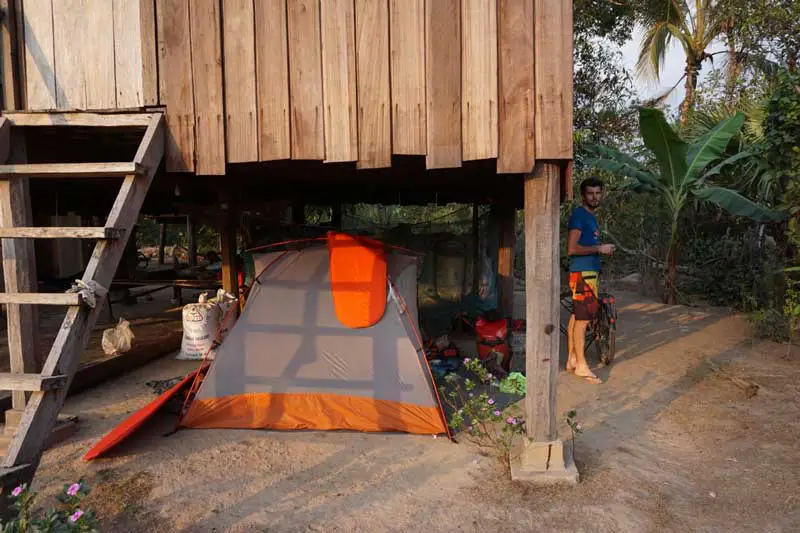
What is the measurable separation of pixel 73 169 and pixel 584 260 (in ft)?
15.2

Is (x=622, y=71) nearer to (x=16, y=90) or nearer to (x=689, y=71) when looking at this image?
(x=689, y=71)

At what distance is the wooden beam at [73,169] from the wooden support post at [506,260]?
5158mm

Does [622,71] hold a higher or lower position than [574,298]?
higher

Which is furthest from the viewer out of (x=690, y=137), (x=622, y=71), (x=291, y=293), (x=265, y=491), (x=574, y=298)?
(x=622, y=71)

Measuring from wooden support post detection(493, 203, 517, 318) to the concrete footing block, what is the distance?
384 cm

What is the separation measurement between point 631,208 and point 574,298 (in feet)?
26.5

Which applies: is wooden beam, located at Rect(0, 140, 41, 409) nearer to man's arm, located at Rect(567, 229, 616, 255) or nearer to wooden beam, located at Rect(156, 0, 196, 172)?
wooden beam, located at Rect(156, 0, 196, 172)

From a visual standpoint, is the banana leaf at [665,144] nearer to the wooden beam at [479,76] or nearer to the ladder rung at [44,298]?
the wooden beam at [479,76]

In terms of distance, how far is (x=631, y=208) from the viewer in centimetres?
1246

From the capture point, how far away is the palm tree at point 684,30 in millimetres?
12062

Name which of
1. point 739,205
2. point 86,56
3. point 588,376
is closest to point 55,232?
point 86,56

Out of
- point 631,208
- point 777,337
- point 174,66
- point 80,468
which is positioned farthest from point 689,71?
point 80,468

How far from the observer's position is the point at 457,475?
11.7ft

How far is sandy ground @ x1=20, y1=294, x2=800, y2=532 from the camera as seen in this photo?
3.02 metres
